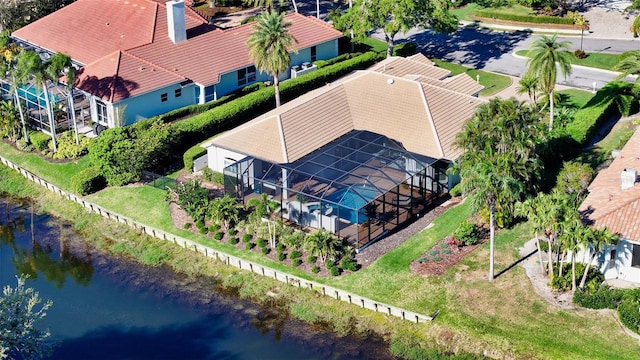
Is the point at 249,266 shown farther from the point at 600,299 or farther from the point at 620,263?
the point at 620,263

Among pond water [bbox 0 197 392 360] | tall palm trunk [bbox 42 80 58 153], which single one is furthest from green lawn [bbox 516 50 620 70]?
tall palm trunk [bbox 42 80 58 153]

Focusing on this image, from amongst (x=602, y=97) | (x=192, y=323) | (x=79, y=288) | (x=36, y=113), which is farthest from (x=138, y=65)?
(x=602, y=97)

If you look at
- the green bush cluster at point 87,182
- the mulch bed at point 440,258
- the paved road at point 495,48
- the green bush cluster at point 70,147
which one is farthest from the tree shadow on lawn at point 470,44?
the green bush cluster at point 87,182

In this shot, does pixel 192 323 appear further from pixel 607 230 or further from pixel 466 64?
pixel 466 64

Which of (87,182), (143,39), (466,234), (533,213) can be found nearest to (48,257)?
(87,182)

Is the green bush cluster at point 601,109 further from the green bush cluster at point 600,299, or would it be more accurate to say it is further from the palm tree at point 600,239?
the green bush cluster at point 600,299

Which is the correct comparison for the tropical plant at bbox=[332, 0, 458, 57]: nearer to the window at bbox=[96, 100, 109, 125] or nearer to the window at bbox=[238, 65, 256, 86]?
the window at bbox=[238, 65, 256, 86]
